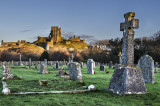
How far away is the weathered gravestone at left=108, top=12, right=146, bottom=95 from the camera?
366 inches

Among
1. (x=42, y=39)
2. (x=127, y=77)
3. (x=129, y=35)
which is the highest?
(x=42, y=39)

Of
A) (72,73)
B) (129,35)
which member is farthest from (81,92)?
(72,73)

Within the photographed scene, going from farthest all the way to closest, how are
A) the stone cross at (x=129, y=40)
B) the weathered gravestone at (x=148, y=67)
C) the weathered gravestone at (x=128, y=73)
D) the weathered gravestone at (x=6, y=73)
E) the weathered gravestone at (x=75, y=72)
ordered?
1. the weathered gravestone at (x=6, y=73)
2. the weathered gravestone at (x=75, y=72)
3. the weathered gravestone at (x=148, y=67)
4. the stone cross at (x=129, y=40)
5. the weathered gravestone at (x=128, y=73)

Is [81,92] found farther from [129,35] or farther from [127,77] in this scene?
[129,35]

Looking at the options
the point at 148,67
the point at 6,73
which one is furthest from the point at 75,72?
the point at 148,67

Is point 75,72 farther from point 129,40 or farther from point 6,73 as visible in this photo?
point 129,40

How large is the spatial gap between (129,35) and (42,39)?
183 metres

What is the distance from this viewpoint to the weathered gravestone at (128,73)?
9297mm

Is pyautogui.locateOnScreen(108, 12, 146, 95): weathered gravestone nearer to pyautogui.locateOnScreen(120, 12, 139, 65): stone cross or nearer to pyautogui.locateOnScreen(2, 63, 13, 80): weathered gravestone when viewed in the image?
pyautogui.locateOnScreen(120, 12, 139, 65): stone cross

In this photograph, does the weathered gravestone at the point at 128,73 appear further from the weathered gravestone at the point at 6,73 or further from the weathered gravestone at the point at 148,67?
the weathered gravestone at the point at 6,73

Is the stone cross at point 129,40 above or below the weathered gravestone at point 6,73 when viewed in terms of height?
above

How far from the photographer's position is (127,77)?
9305mm

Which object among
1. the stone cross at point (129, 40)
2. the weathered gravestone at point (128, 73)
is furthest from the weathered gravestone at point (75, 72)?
the stone cross at point (129, 40)

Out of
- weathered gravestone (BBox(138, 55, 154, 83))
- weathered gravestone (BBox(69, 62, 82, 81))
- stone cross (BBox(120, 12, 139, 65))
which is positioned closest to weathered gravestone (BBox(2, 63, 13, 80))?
weathered gravestone (BBox(69, 62, 82, 81))
